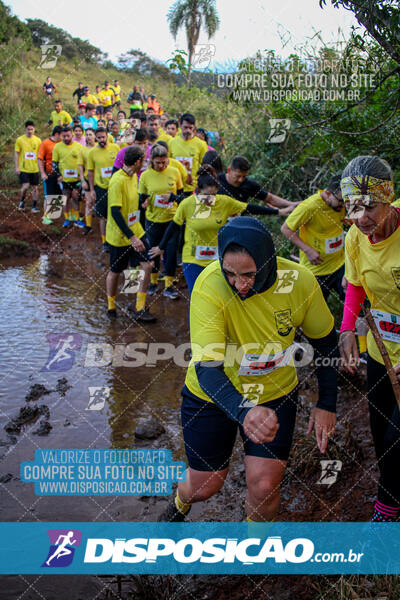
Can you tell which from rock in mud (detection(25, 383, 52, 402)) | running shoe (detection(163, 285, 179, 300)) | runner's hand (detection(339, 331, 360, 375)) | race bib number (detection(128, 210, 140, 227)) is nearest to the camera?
runner's hand (detection(339, 331, 360, 375))

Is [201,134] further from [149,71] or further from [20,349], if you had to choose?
[149,71]

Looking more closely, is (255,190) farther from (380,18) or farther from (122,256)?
(380,18)

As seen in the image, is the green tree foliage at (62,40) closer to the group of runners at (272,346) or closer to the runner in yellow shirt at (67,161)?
the runner in yellow shirt at (67,161)

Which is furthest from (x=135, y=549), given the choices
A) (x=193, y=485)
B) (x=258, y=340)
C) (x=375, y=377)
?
(x=375, y=377)

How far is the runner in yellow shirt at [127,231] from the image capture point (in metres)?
6.44

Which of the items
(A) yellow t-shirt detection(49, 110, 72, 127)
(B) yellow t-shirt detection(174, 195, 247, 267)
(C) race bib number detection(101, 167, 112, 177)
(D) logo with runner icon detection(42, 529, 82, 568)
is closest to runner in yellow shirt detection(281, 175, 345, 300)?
(B) yellow t-shirt detection(174, 195, 247, 267)

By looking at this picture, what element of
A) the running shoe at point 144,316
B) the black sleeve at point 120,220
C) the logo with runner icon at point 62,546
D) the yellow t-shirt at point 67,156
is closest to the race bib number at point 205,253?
the black sleeve at point 120,220

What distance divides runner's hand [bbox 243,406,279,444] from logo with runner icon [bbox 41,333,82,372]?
3962 mm

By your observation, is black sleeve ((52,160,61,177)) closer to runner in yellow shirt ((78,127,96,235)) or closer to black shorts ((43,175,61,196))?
black shorts ((43,175,61,196))

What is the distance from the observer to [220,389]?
2.33 meters

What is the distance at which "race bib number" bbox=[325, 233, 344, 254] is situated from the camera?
17.3 feet

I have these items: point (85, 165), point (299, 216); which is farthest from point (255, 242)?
point (85, 165)

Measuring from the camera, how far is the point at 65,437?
14.2ft

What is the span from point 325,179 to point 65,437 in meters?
5.12
